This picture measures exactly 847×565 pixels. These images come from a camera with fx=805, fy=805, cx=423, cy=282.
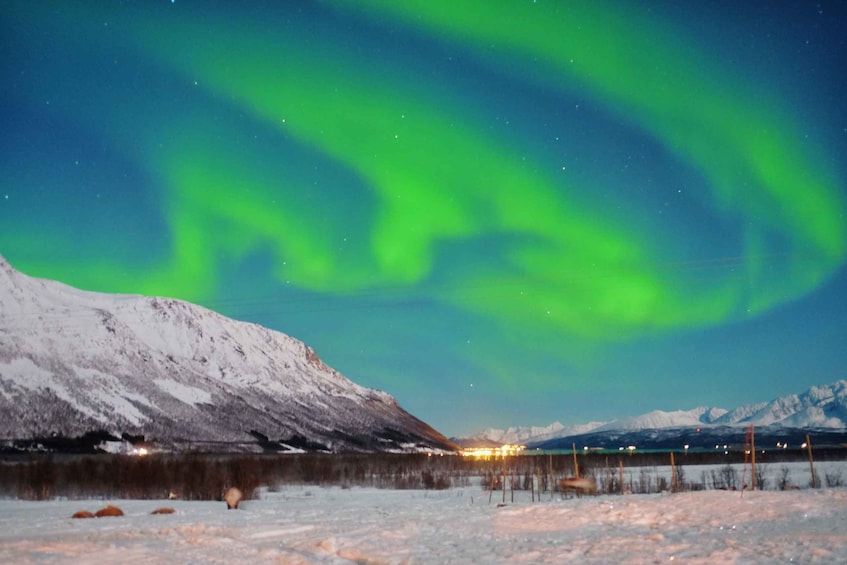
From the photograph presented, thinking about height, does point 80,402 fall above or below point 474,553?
above

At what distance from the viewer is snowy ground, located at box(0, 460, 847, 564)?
18.1 m

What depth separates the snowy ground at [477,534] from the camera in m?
18.1

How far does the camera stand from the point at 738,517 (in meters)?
25.2

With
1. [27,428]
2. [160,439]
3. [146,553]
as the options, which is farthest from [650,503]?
[160,439]

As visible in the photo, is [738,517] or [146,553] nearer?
[146,553]

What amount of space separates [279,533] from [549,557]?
989 cm

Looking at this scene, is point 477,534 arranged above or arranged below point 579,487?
below

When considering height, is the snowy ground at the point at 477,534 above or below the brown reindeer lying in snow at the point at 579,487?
below

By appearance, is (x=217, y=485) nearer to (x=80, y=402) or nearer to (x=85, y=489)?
(x=85, y=489)

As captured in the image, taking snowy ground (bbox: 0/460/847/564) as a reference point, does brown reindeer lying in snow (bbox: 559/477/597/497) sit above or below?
above

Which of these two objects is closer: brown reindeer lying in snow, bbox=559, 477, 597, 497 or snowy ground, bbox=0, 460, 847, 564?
snowy ground, bbox=0, 460, 847, 564

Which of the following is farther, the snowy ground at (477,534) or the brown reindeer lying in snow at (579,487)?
the brown reindeer lying in snow at (579,487)

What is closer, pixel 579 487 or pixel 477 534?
pixel 477 534

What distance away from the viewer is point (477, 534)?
23.5 metres
